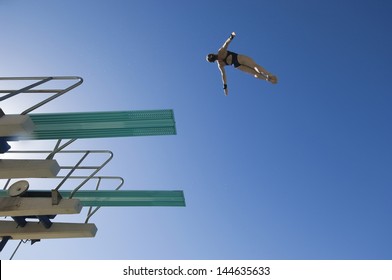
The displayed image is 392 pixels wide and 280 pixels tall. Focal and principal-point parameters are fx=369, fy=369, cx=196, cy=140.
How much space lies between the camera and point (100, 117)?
21.9ft

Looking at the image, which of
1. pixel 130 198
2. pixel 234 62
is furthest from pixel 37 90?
pixel 234 62

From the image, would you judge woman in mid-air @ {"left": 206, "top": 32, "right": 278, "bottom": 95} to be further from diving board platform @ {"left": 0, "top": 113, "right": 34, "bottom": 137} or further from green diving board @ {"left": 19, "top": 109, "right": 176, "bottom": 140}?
diving board platform @ {"left": 0, "top": 113, "right": 34, "bottom": 137}

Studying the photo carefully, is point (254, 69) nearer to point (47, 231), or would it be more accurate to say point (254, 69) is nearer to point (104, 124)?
point (104, 124)

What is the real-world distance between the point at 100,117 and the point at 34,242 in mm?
4243

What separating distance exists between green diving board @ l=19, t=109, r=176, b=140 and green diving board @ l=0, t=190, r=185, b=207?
2.33 meters

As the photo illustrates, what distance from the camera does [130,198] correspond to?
9062 mm

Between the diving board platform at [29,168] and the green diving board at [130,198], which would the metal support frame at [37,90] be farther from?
the green diving board at [130,198]

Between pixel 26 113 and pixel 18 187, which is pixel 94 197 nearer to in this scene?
pixel 18 187

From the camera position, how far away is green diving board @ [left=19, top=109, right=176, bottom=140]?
21.7 ft

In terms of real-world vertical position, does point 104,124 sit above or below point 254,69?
below

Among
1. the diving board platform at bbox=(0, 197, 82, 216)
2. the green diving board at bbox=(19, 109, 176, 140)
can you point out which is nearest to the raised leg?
the green diving board at bbox=(19, 109, 176, 140)

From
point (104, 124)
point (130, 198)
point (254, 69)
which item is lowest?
point (104, 124)

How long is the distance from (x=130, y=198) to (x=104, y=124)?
113 inches

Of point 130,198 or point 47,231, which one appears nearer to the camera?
point 47,231
